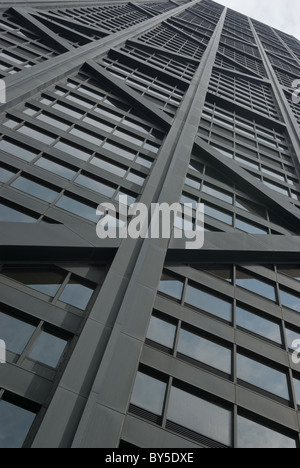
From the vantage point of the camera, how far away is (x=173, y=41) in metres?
50.5

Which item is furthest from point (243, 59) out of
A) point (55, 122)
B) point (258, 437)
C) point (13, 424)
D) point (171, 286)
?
point (13, 424)

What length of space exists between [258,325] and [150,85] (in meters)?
22.9

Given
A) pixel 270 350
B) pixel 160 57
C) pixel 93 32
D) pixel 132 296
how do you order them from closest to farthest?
1. pixel 132 296
2. pixel 270 350
3. pixel 93 32
4. pixel 160 57

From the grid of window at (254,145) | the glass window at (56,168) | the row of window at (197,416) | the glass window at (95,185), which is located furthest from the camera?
the grid of window at (254,145)

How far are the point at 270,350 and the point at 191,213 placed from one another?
7.31 m

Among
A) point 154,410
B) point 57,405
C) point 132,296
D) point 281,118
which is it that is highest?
point 281,118

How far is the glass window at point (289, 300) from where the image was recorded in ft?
53.0

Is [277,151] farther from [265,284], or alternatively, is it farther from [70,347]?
[70,347]

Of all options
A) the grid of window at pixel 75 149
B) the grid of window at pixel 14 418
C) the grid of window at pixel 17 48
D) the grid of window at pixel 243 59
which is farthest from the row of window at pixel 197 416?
the grid of window at pixel 243 59

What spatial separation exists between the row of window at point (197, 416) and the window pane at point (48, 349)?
2.43m

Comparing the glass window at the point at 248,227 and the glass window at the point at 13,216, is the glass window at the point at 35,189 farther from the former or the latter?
the glass window at the point at 248,227

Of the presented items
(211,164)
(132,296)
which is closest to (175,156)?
(211,164)

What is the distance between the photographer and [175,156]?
66.2ft

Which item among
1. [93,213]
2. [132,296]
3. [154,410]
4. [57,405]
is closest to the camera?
[57,405]
